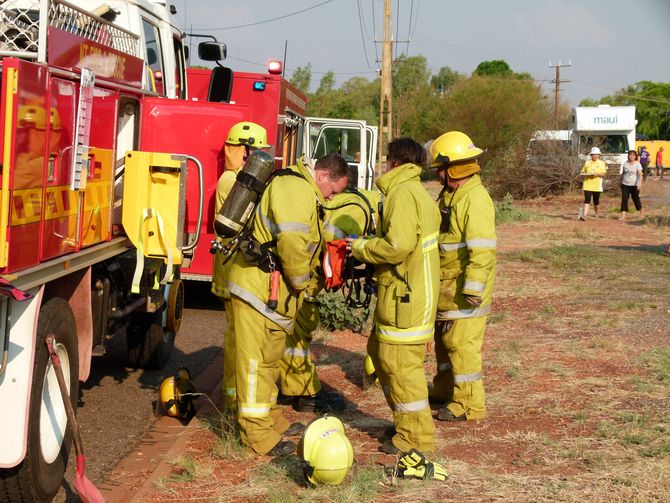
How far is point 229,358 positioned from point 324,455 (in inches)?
56.5

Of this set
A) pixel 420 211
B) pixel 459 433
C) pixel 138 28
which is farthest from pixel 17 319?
pixel 138 28

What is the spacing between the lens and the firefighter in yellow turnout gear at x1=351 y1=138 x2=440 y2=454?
534cm

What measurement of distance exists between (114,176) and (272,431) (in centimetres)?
189

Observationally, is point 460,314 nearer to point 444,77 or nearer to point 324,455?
point 324,455

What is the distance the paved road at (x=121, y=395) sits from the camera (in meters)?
5.79

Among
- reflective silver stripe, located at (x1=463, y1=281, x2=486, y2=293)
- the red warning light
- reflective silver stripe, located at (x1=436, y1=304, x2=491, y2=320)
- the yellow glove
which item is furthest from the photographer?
the red warning light

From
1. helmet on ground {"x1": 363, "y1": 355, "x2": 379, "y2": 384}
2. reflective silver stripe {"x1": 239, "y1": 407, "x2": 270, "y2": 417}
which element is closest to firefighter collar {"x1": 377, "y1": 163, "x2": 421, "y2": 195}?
reflective silver stripe {"x1": 239, "y1": 407, "x2": 270, "y2": 417}

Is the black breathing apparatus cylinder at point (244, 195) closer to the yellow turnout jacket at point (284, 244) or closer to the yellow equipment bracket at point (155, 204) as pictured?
the yellow turnout jacket at point (284, 244)

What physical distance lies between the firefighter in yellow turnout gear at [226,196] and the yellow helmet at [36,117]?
1398 millimetres

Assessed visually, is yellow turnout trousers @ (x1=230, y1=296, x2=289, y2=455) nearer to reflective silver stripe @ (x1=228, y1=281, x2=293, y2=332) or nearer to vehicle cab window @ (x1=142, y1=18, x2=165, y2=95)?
reflective silver stripe @ (x1=228, y1=281, x2=293, y2=332)

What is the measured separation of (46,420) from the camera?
480 centimetres

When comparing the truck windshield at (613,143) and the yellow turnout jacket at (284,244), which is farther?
the truck windshield at (613,143)

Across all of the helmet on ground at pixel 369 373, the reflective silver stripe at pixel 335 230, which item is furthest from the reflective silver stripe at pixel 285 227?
the helmet on ground at pixel 369 373

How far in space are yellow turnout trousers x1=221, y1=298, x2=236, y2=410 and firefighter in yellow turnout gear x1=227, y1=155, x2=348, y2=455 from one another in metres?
0.52
